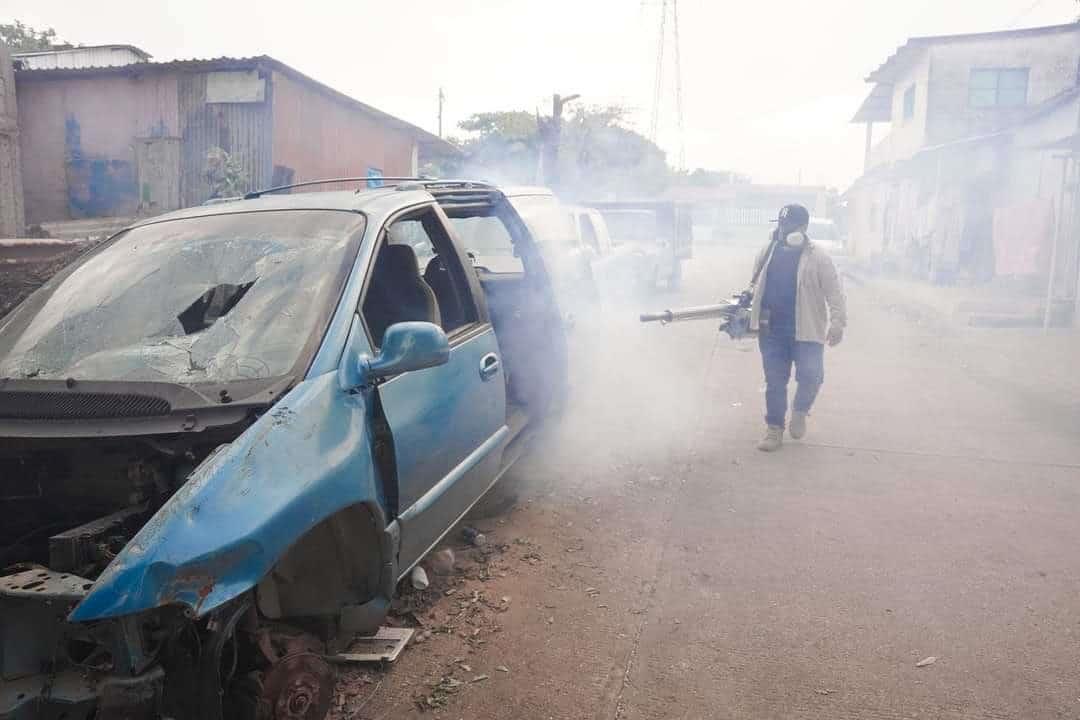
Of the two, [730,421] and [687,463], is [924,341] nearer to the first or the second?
[730,421]

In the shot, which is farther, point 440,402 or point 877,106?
point 877,106

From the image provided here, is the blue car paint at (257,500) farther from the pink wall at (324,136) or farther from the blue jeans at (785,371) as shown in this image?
the pink wall at (324,136)

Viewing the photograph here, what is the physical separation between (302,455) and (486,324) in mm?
1725

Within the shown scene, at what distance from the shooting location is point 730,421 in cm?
678

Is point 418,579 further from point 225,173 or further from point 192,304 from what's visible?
point 225,173

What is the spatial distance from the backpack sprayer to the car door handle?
273 cm

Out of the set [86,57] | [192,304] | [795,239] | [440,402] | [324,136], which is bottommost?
[440,402]

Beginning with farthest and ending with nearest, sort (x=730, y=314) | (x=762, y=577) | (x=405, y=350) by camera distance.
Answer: (x=730, y=314) < (x=762, y=577) < (x=405, y=350)

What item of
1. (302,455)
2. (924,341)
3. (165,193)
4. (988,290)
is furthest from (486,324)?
(988,290)

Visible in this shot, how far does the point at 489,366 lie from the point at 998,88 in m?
25.7

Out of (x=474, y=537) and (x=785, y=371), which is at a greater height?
(x=785, y=371)

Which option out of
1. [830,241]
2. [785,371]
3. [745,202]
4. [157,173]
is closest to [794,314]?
[785,371]

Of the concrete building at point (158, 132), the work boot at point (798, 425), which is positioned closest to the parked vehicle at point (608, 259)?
the work boot at point (798, 425)

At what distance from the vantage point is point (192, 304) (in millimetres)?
2904
